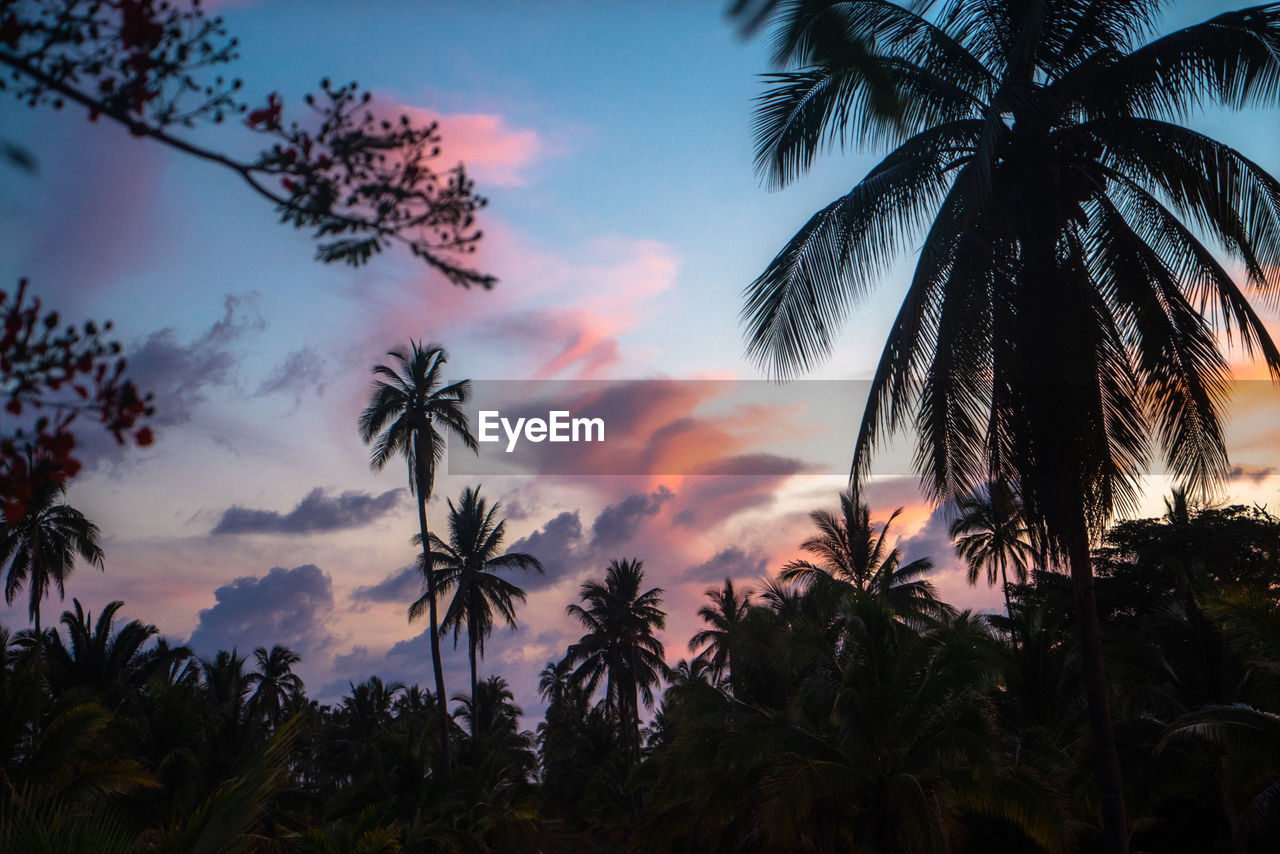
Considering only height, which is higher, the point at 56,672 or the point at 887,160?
the point at 887,160

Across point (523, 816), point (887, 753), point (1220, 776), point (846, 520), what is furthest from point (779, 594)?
point (1220, 776)

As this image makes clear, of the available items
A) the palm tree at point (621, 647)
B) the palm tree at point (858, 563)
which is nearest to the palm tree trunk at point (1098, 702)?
the palm tree at point (858, 563)

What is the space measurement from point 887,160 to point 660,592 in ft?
134

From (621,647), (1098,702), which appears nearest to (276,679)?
(621,647)

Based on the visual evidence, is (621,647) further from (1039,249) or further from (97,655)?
(1039,249)

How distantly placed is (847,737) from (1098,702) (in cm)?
746

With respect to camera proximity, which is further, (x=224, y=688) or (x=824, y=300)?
(x=224, y=688)

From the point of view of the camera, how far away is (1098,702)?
10.3 meters

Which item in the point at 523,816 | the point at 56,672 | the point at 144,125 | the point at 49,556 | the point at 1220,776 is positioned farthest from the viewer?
the point at 523,816

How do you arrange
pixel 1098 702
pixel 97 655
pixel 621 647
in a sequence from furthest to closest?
pixel 621 647 → pixel 97 655 → pixel 1098 702

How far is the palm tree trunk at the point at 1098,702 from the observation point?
9.95 metres

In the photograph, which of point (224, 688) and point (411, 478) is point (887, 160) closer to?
point (411, 478)

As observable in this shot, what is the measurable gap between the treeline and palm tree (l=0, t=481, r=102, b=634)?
A: 173 inches

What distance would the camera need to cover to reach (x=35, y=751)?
15984mm
